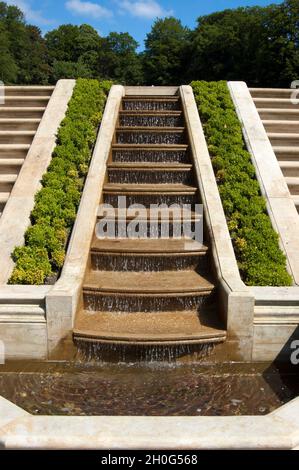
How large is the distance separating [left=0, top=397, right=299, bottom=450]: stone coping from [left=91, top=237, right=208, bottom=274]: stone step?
13.4 feet

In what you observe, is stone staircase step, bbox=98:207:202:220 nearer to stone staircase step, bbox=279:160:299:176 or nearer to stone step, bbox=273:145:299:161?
stone staircase step, bbox=279:160:299:176

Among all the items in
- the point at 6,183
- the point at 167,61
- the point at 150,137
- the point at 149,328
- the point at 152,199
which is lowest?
the point at 149,328

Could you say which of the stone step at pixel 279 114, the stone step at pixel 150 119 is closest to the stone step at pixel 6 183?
the stone step at pixel 150 119

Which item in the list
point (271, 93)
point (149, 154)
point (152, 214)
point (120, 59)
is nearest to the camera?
point (152, 214)

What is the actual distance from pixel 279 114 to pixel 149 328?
8743mm

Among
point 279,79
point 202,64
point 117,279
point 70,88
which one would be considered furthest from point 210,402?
point 202,64

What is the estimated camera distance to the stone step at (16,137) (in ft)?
36.9

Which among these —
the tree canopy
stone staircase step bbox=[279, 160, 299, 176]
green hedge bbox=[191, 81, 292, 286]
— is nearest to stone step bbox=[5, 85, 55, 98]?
green hedge bbox=[191, 81, 292, 286]

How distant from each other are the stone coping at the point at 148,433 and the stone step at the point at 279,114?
34.0 feet

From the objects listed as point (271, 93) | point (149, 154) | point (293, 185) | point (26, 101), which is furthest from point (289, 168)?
point (26, 101)

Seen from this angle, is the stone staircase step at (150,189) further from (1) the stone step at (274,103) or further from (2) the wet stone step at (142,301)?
(1) the stone step at (274,103)

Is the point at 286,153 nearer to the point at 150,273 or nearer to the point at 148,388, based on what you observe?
the point at 150,273

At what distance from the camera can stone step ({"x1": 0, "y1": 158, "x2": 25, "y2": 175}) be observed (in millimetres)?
10148

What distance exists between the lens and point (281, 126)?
40.0 feet
